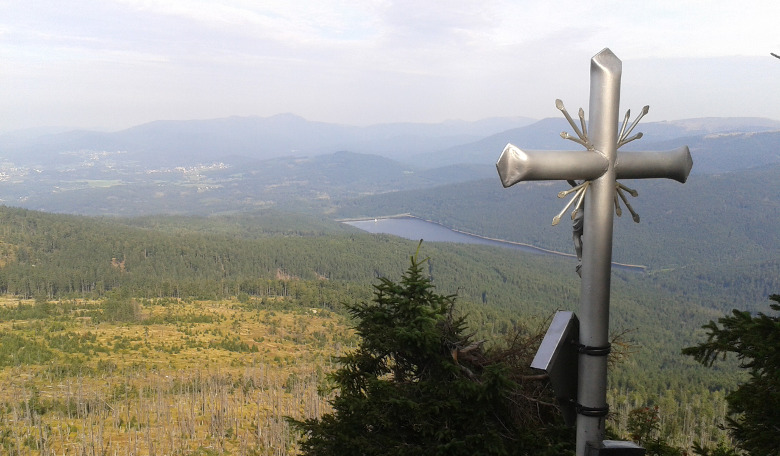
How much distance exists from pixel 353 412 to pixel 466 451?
60.7 inches

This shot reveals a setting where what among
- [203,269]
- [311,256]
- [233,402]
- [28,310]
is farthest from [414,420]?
[311,256]

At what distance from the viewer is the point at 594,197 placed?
2.59 m

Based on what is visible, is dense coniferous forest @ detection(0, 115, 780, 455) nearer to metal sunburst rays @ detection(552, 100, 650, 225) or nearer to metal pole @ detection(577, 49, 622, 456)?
metal pole @ detection(577, 49, 622, 456)

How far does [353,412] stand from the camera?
6.26m

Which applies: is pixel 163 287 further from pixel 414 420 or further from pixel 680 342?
pixel 680 342

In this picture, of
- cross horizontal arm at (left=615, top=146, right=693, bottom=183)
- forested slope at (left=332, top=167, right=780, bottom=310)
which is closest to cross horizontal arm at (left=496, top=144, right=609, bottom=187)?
cross horizontal arm at (left=615, top=146, right=693, bottom=183)

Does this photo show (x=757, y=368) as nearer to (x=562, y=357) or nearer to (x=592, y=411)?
(x=592, y=411)

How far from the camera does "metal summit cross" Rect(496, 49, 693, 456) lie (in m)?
2.52

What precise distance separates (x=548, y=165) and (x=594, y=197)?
31cm

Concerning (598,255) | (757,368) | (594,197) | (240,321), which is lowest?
(240,321)

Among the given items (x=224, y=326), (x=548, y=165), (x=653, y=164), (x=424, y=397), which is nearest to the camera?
(x=548, y=165)

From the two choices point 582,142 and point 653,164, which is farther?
point 653,164

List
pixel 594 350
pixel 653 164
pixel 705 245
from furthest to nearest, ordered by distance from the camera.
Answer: pixel 705 245 < pixel 653 164 < pixel 594 350

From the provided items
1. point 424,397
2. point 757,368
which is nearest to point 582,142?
point 424,397
